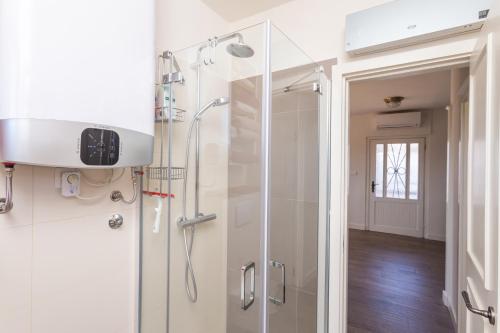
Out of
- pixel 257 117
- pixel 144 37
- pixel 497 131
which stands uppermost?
pixel 144 37

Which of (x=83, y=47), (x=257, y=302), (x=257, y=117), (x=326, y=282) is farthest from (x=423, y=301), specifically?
(x=83, y=47)

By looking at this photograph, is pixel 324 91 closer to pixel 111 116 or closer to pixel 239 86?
pixel 239 86

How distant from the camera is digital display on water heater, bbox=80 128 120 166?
0.83 m

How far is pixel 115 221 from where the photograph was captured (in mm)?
1185

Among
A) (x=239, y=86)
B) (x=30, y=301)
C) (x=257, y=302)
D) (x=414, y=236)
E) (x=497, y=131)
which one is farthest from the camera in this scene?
(x=414, y=236)

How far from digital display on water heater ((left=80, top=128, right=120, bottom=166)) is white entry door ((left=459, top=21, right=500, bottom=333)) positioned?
1.28 m

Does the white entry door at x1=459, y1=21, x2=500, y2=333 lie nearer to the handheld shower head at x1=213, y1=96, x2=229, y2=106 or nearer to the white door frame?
the white door frame

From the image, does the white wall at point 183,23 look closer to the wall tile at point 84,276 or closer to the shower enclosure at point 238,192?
the shower enclosure at point 238,192

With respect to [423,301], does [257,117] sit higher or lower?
higher

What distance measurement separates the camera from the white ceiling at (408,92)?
3125 mm

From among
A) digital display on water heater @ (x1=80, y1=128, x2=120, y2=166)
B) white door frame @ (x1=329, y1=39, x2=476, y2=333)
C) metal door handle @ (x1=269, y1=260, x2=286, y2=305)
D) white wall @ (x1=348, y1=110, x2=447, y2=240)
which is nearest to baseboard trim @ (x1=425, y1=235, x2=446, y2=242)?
white wall @ (x1=348, y1=110, x2=447, y2=240)

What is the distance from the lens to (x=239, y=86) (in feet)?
4.47

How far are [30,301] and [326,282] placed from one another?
1.45 m

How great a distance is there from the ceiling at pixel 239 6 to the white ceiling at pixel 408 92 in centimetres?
157
